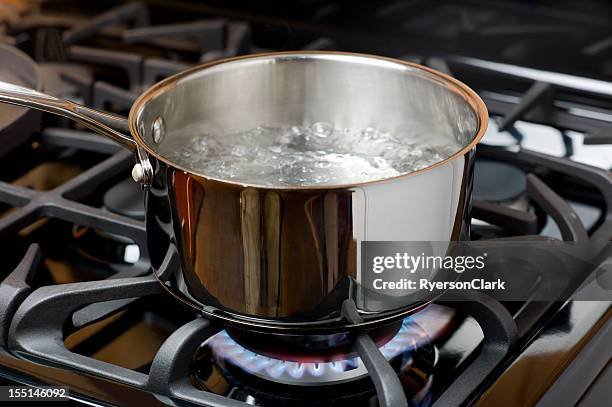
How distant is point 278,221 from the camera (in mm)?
421

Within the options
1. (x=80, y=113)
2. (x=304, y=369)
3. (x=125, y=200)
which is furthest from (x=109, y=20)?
(x=304, y=369)

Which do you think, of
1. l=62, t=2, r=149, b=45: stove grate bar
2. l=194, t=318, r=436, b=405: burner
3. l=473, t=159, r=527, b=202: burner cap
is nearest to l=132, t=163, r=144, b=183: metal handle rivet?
l=194, t=318, r=436, b=405: burner

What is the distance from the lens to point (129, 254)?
1.96 feet

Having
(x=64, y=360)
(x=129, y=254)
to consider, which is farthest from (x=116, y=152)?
(x=64, y=360)

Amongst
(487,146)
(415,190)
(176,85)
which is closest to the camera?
(415,190)

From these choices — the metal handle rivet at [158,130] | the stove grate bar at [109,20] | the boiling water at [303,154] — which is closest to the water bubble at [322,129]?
the boiling water at [303,154]

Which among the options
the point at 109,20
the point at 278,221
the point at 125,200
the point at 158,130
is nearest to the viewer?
the point at 278,221

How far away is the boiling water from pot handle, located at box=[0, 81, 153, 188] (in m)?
0.06

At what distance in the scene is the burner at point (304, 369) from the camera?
1.56ft

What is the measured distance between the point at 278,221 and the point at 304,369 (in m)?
0.10

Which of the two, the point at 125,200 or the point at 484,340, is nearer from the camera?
the point at 484,340

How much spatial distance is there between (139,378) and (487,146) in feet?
1.14

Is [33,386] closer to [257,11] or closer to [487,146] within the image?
[487,146]

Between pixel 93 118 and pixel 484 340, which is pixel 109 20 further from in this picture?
pixel 484 340
